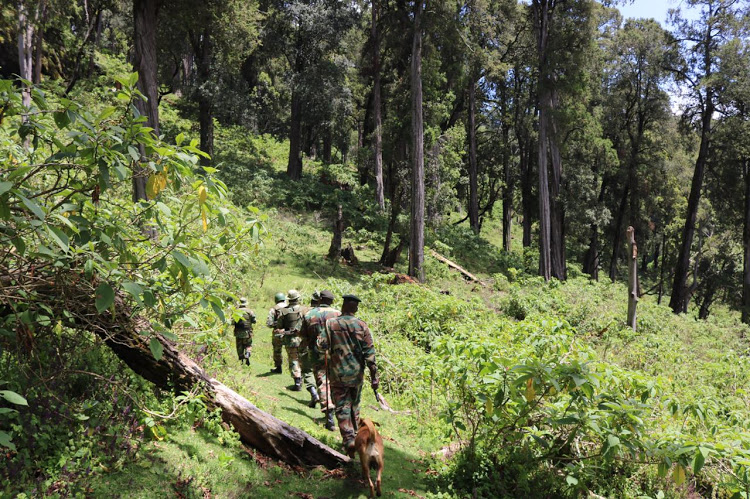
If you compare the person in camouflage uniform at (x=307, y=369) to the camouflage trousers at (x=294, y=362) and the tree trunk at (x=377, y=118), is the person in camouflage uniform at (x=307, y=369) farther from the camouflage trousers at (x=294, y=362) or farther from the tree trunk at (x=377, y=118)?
the tree trunk at (x=377, y=118)

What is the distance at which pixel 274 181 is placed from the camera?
2397 cm

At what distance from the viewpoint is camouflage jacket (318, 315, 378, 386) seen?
5855 mm

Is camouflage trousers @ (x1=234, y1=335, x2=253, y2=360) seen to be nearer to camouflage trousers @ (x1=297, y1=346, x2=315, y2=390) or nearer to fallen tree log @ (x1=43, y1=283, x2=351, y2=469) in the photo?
camouflage trousers @ (x1=297, y1=346, x2=315, y2=390)

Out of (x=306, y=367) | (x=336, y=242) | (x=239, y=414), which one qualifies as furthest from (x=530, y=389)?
(x=336, y=242)

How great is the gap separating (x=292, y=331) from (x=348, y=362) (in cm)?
289

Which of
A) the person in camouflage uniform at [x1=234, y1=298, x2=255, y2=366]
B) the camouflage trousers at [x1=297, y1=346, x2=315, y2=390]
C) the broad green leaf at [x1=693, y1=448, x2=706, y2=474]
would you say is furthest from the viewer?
the person in camouflage uniform at [x1=234, y1=298, x2=255, y2=366]

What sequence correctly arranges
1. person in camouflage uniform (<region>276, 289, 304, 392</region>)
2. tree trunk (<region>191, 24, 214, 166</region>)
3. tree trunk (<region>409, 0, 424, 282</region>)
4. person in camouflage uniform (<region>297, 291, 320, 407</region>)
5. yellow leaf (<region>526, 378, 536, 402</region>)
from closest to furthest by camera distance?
yellow leaf (<region>526, 378, 536, 402</region>), person in camouflage uniform (<region>297, 291, 320, 407</region>), person in camouflage uniform (<region>276, 289, 304, 392</region>), tree trunk (<region>409, 0, 424, 282</region>), tree trunk (<region>191, 24, 214, 166</region>)

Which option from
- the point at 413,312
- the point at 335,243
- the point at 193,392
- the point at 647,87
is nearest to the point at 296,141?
the point at 335,243

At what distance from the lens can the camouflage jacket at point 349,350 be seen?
19.2ft

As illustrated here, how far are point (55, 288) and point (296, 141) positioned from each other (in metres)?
22.7

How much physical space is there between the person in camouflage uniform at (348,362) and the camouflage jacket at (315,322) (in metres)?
1.07

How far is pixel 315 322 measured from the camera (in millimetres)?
7129

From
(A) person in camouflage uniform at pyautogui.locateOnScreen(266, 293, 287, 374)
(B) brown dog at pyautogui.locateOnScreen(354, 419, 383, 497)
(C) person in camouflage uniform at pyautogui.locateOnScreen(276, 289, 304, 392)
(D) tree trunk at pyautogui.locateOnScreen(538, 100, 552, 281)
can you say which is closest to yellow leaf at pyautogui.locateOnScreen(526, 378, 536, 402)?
(B) brown dog at pyautogui.locateOnScreen(354, 419, 383, 497)

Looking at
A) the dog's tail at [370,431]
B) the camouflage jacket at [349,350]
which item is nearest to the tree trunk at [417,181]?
the camouflage jacket at [349,350]
